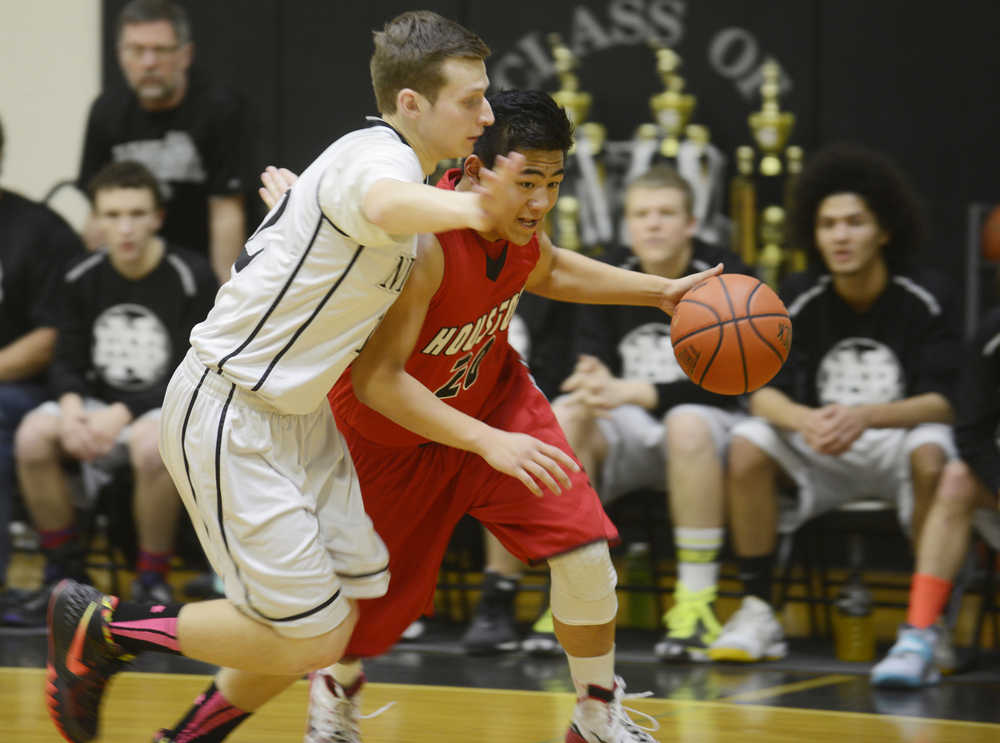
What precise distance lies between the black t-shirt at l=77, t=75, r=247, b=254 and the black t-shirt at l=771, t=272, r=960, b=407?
2.27 meters

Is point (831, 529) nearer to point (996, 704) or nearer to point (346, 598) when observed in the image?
point (996, 704)

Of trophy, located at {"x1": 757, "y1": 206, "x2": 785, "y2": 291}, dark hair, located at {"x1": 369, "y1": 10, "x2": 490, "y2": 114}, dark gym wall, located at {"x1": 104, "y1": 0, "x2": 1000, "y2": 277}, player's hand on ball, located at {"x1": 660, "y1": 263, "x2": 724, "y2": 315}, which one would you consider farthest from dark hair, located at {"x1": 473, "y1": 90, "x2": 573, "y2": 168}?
dark gym wall, located at {"x1": 104, "y1": 0, "x2": 1000, "y2": 277}

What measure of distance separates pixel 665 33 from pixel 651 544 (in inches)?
103

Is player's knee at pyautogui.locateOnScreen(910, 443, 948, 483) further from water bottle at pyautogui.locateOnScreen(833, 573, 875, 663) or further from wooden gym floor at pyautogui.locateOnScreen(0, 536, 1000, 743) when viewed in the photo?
wooden gym floor at pyautogui.locateOnScreen(0, 536, 1000, 743)

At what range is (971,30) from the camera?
20.0ft

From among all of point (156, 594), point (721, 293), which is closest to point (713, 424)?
point (721, 293)

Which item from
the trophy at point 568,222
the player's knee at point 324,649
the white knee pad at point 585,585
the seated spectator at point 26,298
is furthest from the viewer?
the trophy at point 568,222

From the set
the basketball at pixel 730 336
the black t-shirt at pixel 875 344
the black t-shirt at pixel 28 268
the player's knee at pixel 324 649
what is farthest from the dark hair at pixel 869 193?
the black t-shirt at pixel 28 268

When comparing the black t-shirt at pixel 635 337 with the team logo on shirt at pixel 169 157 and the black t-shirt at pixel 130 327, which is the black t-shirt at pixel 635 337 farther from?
the team logo on shirt at pixel 169 157

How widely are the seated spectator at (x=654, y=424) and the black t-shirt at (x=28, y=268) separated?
1.97 metres

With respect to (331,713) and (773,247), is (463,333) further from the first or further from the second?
(773,247)

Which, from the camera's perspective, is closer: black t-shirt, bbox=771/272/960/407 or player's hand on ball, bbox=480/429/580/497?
player's hand on ball, bbox=480/429/580/497

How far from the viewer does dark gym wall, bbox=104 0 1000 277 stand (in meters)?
6.15

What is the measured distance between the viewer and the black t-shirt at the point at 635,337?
4.91m
